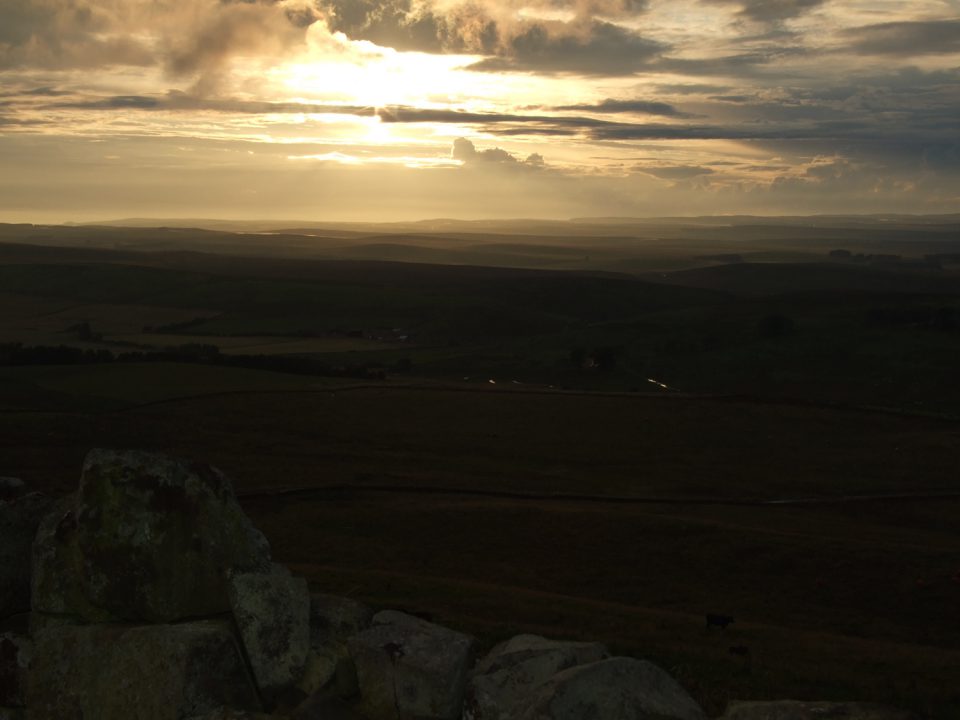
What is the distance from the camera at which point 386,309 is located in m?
197

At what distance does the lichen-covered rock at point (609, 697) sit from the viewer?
1173cm

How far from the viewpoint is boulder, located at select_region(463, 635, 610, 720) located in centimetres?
1266

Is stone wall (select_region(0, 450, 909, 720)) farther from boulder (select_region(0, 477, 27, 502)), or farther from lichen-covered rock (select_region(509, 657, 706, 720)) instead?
boulder (select_region(0, 477, 27, 502))

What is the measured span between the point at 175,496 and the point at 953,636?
26129 mm

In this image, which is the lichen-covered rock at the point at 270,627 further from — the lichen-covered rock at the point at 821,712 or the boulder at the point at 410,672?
the lichen-covered rock at the point at 821,712

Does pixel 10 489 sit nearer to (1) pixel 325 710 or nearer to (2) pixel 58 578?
(2) pixel 58 578

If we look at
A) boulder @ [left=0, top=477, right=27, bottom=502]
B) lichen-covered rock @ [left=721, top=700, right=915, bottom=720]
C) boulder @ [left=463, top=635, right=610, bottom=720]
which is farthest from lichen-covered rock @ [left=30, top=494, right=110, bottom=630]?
lichen-covered rock @ [left=721, top=700, right=915, bottom=720]

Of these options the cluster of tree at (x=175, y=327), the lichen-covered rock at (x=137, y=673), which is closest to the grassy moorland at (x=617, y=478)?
the lichen-covered rock at (x=137, y=673)

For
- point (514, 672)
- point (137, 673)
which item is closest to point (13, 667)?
point (137, 673)

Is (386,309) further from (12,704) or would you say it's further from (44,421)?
(12,704)

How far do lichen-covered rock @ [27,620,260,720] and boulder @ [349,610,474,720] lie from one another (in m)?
1.40

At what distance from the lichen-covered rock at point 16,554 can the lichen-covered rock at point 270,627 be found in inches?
150

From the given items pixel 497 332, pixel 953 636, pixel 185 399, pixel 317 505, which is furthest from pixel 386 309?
pixel 953 636

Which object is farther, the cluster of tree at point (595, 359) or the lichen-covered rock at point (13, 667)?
the cluster of tree at point (595, 359)
